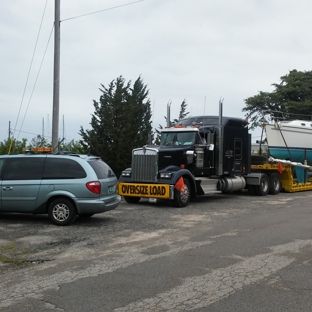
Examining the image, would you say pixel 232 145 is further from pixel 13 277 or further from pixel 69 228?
pixel 13 277

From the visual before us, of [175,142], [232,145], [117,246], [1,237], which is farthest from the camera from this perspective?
[232,145]

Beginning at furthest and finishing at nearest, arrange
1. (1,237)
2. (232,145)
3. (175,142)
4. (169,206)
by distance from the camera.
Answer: (232,145) → (175,142) → (169,206) → (1,237)

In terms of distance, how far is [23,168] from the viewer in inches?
460

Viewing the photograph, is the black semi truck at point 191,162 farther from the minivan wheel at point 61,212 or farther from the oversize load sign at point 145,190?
the minivan wheel at point 61,212

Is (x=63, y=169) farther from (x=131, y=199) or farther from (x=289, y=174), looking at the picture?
(x=289, y=174)

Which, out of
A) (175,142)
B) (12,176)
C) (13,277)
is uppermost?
(175,142)

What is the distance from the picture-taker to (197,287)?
6277 mm

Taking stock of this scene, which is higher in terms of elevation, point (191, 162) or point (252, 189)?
point (191, 162)

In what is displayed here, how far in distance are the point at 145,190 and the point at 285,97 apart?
115 feet

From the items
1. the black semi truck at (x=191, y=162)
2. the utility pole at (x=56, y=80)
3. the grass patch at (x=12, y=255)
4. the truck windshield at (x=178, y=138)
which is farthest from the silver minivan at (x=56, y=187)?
the truck windshield at (x=178, y=138)

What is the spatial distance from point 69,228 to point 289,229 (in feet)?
16.6

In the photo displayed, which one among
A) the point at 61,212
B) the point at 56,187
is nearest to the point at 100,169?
the point at 56,187

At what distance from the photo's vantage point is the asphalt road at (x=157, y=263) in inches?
225

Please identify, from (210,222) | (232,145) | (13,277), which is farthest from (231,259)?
(232,145)
